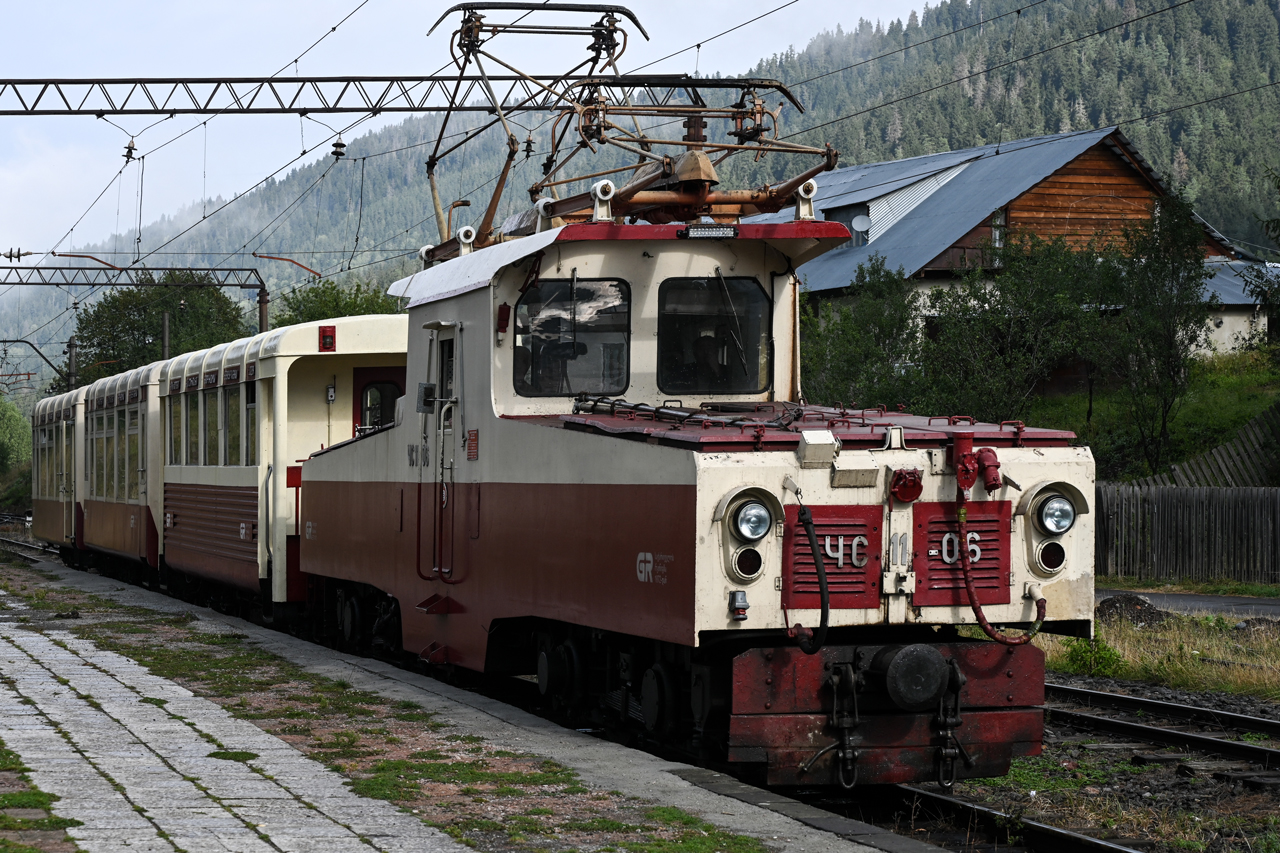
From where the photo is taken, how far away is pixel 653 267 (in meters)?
10.7

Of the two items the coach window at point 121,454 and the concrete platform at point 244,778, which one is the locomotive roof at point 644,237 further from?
the coach window at point 121,454

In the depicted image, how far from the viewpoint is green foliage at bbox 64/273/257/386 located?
6806cm

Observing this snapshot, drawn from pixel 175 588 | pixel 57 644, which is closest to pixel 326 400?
pixel 57 644

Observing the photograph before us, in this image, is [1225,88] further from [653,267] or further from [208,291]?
[653,267]

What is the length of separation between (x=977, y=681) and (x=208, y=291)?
210 feet

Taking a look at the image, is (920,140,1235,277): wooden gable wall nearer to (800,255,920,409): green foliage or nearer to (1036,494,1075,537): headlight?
(800,255,920,409): green foliage

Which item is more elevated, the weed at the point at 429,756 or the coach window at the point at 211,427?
the coach window at the point at 211,427

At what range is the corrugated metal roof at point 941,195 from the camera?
45812 mm

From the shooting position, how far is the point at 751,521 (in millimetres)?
8086

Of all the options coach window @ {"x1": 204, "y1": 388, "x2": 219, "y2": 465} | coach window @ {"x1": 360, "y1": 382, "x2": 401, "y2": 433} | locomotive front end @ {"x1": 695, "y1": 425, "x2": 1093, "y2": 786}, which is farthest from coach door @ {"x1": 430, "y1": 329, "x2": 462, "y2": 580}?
coach window @ {"x1": 204, "y1": 388, "x2": 219, "y2": 465}

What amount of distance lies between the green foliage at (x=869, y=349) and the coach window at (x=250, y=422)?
12.0 metres

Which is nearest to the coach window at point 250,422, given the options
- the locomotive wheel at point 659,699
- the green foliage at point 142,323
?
the locomotive wheel at point 659,699

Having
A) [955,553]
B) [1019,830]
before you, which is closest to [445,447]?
[955,553]

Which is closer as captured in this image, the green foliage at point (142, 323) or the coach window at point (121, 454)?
the coach window at point (121, 454)
